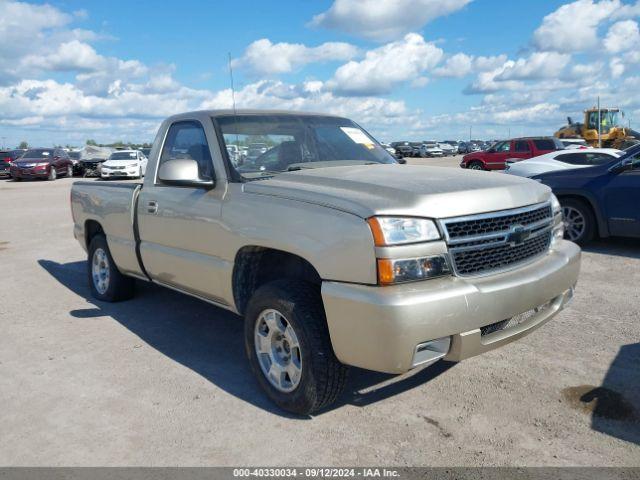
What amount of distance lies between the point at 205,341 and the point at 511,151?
21.2 meters

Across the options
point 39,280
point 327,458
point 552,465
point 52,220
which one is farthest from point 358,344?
point 52,220

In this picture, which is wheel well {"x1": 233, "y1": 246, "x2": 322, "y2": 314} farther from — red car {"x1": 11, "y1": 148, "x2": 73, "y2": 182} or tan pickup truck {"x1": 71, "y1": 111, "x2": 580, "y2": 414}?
red car {"x1": 11, "y1": 148, "x2": 73, "y2": 182}

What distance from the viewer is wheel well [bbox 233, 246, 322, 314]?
147 inches

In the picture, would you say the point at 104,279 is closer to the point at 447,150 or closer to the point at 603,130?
the point at 603,130

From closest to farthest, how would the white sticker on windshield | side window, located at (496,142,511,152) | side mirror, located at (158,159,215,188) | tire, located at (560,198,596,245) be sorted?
1. side mirror, located at (158,159,215,188)
2. the white sticker on windshield
3. tire, located at (560,198,596,245)
4. side window, located at (496,142,511,152)

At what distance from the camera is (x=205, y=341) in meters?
4.83

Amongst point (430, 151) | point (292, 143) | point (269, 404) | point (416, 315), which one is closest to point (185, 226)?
point (292, 143)

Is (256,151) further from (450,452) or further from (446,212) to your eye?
(450,452)

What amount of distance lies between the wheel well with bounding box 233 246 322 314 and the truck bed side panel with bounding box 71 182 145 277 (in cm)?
160

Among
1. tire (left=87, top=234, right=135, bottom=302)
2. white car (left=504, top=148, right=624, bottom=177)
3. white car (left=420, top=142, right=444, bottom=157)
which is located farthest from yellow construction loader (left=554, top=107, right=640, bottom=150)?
tire (left=87, top=234, right=135, bottom=302)

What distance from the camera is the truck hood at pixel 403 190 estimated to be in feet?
9.95

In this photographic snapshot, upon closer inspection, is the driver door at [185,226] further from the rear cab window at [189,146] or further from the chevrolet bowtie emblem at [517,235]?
the chevrolet bowtie emblem at [517,235]

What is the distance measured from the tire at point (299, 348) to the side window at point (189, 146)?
1.14 metres

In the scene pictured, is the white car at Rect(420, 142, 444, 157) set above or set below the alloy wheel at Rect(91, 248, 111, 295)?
above
